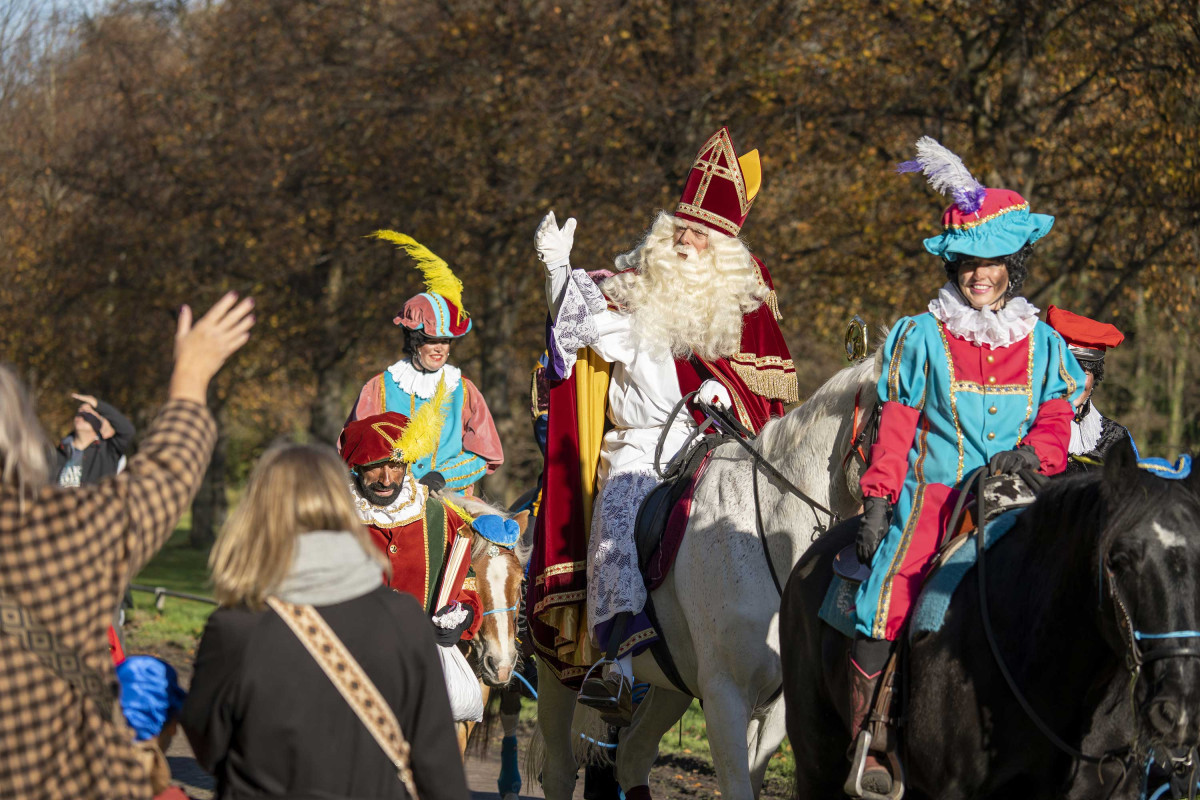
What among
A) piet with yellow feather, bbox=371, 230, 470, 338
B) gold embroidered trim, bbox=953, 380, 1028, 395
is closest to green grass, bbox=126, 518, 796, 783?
piet with yellow feather, bbox=371, 230, 470, 338

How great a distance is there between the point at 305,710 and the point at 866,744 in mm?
1899

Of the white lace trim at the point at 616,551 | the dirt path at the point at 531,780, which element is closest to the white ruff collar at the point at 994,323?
the white lace trim at the point at 616,551

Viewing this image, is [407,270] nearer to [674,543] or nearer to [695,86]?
[695,86]

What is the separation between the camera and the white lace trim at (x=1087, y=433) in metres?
6.65

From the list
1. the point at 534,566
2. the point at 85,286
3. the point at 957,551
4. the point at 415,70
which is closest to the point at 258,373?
the point at 85,286

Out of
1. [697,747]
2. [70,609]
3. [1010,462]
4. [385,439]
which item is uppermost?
[1010,462]

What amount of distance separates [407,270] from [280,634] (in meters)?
17.1

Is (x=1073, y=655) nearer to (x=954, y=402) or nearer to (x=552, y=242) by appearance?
(x=954, y=402)

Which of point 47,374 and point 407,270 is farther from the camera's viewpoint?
point 47,374

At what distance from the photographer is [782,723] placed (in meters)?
5.89

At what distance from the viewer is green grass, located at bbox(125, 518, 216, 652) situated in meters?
13.9

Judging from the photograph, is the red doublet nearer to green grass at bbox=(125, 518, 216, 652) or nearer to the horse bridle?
green grass at bbox=(125, 518, 216, 652)

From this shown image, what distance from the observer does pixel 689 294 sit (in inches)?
247

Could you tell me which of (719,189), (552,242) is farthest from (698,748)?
(552,242)
